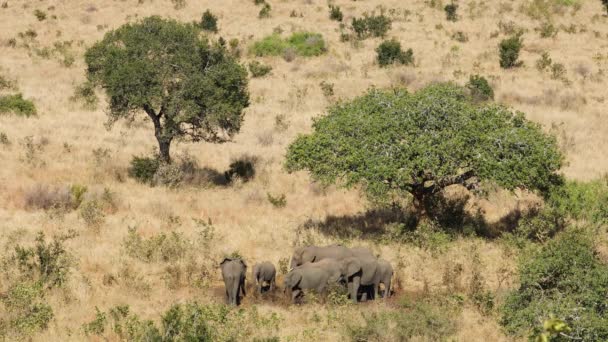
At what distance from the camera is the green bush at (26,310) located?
44.2 feet

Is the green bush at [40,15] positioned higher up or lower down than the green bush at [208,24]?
higher up

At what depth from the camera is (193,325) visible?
13.0 m

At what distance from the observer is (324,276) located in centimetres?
1586

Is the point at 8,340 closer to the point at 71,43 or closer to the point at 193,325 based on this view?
the point at 193,325

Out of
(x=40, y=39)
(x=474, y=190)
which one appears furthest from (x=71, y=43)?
(x=474, y=190)

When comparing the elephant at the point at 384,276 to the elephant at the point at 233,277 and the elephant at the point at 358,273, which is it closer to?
the elephant at the point at 358,273

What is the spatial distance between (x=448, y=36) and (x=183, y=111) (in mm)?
29920

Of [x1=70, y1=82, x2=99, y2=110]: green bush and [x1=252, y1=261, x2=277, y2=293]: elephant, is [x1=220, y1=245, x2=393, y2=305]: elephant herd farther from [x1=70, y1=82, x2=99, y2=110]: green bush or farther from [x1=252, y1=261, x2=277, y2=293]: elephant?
[x1=70, y1=82, x2=99, y2=110]: green bush

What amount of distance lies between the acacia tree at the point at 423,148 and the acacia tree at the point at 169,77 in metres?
6.24

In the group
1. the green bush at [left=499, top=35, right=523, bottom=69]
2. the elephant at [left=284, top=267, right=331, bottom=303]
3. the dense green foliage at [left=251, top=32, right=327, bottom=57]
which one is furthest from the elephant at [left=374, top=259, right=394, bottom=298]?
the dense green foliage at [left=251, top=32, right=327, bottom=57]

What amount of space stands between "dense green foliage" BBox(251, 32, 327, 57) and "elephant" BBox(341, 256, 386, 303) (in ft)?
111

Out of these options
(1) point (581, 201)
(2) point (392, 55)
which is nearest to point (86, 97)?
(2) point (392, 55)

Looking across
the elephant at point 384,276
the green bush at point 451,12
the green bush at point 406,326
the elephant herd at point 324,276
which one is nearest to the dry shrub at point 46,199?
the elephant herd at point 324,276

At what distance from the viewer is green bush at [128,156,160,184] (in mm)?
25844
